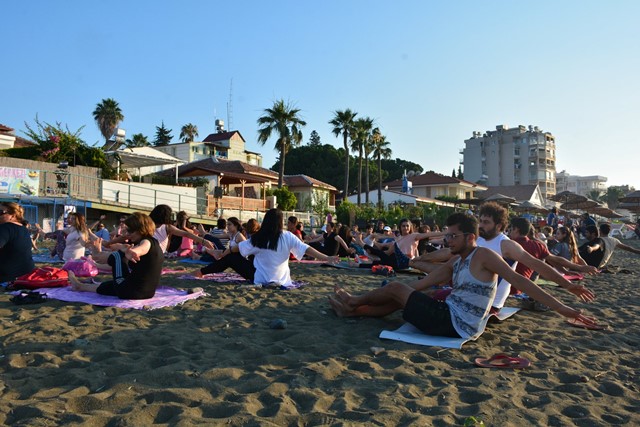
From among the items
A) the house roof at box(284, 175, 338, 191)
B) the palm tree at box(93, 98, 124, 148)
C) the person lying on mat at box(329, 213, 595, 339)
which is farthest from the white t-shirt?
the palm tree at box(93, 98, 124, 148)

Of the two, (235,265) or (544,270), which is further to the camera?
(235,265)

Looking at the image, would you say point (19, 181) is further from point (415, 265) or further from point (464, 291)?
point (464, 291)

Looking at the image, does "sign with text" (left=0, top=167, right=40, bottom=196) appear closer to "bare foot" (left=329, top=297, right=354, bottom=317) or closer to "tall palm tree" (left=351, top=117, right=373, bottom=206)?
"bare foot" (left=329, top=297, right=354, bottom=317)

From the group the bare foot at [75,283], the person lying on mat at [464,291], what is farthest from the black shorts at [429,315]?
the bare foot at [75,283]

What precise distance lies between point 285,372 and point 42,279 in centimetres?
456

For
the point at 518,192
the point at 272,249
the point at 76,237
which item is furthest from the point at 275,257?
the point at 518,192

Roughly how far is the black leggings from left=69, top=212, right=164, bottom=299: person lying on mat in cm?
159

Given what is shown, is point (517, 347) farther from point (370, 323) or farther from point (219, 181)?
point (219, 181)

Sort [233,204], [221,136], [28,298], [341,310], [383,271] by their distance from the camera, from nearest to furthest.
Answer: [341,310], [28,298], [383,271], [233,204], [221,136]

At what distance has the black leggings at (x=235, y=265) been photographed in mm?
7406

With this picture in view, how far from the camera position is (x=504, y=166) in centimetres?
9175

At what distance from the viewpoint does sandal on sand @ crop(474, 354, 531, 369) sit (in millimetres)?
3773

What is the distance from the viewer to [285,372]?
11.5 ft

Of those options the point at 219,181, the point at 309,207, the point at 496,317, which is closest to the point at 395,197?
the point at 309,207
